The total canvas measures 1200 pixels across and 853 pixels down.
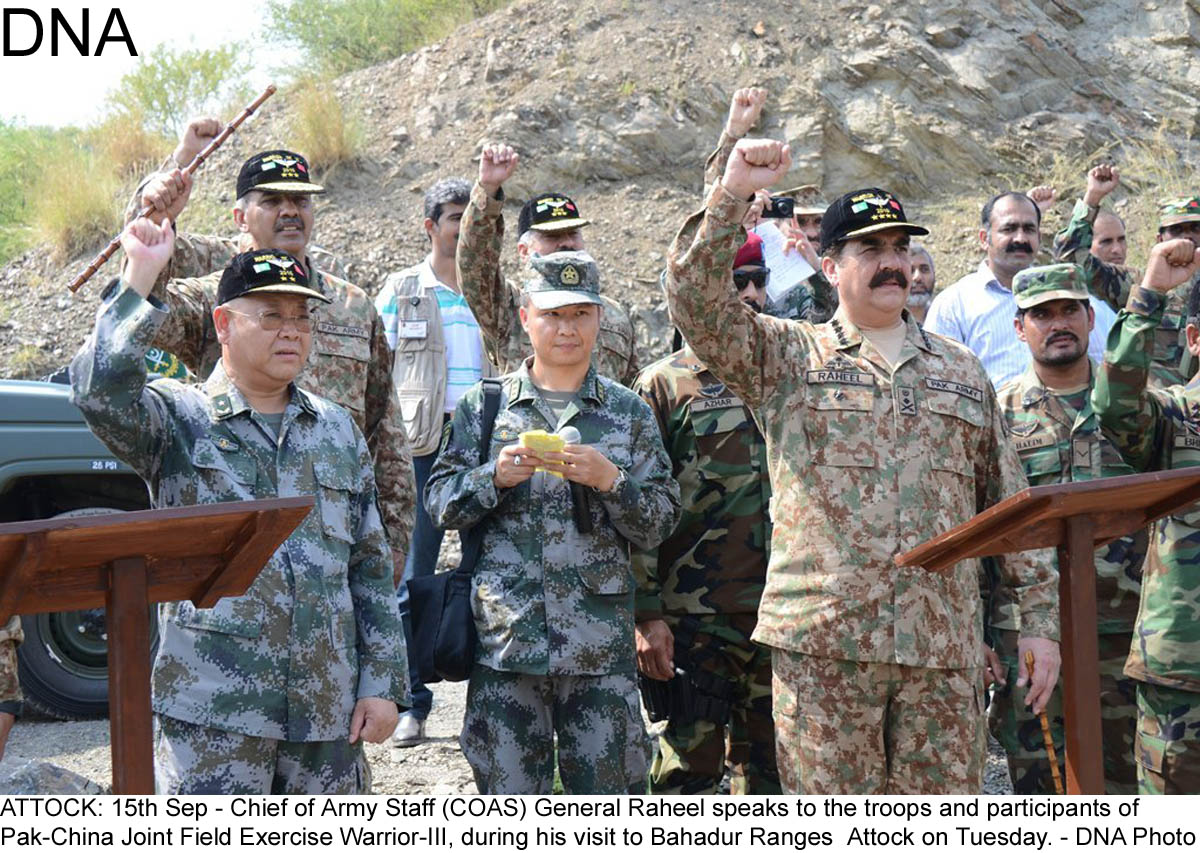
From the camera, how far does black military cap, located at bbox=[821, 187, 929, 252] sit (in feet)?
14.9

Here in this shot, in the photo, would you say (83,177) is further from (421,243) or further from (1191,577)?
(1191,577)

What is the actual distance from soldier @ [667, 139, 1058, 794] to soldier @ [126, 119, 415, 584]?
4.72 feet

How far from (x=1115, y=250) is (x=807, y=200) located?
3316 mm

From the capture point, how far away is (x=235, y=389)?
4219 millimetres

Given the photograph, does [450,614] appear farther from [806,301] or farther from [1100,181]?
[1100,181]

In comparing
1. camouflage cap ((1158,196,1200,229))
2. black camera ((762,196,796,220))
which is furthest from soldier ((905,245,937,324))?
camouflage cap ((1158,196,1200,229))

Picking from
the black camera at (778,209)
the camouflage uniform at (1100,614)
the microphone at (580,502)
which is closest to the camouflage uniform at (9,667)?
the microphone at (580,502)

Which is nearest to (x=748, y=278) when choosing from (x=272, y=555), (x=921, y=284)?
(x=272, y=555)

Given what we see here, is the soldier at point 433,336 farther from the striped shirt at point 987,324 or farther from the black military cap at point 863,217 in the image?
the black military cap at point 863,217

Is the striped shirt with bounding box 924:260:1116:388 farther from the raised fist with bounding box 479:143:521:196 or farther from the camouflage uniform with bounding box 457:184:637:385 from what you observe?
the raised fist with bounding box 479:143:521:196

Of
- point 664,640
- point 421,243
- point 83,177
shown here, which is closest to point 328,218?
point 421,243

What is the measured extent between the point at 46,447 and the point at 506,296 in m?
2.43

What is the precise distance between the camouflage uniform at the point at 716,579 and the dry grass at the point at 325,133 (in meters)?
9.23
